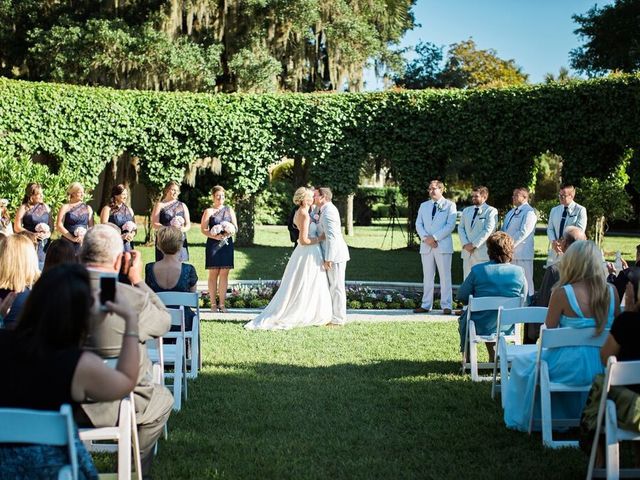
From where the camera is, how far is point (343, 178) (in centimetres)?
1981

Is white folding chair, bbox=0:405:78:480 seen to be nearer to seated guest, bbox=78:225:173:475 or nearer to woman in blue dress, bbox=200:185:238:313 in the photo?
seated guest, bbox=78:225:173:475

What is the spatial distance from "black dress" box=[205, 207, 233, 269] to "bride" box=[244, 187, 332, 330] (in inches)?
40.0

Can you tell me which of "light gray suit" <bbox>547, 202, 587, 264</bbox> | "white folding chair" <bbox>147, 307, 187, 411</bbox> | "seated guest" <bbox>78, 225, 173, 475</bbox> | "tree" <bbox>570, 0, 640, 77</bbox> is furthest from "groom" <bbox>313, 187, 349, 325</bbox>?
"tree" <bbox>570, 0, 640, 77</bbox>

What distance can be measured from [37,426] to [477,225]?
960 centimetres

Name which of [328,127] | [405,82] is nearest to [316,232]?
[328,127]

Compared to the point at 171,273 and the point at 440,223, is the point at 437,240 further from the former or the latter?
the point at 171,273

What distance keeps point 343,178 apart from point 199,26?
7220 millimetres

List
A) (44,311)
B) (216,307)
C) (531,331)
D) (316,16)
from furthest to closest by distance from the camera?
(316,16), (216,307), (531,331), (44,311)

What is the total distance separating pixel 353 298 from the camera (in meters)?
13.0

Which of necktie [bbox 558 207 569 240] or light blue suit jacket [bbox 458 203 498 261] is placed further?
light blue suit jacket [bbox 458 203 498 261]

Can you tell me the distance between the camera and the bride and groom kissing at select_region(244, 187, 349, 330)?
10625 mm

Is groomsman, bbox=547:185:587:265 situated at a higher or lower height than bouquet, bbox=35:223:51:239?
higher

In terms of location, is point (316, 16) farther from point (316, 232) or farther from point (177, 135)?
point (316, 232)

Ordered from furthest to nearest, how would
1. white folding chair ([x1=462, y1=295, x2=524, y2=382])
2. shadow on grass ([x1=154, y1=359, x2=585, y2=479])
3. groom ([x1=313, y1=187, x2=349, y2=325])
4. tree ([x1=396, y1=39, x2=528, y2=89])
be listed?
tree ([x1=396, y1=39, x2=528, y2=89]) → groom ([x1=313, y1=187, x2=349, y2=325]) → white folding chair ([x1=462, y1=295, x2=524, y2=382]) → shadow on grass ([x1=154, y1=359, x2=585, y2=479])
